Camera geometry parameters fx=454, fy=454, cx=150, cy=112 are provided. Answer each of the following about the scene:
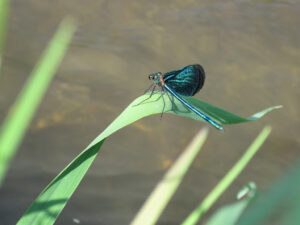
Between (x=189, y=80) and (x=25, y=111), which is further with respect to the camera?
(x=189, y=80)

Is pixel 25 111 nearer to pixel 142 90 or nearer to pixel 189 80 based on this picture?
pixel 189 80

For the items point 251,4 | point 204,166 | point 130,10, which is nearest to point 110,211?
point 204,166

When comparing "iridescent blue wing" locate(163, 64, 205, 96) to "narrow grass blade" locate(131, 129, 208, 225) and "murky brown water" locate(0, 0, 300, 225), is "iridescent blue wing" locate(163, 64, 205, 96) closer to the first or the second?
"narrow grass blade" locate(131, 129, 208, 225)

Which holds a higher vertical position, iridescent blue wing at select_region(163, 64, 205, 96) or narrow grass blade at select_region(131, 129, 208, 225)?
iridescent blue wing at select_region(163, 64, 205, 96)

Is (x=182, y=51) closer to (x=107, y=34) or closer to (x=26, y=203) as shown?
(x=107, y=34)

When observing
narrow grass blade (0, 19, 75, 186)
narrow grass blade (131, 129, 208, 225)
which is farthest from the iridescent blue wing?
narrow grass blade (0, 19, 75, 186)

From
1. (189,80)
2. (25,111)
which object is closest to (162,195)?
(25,111)
